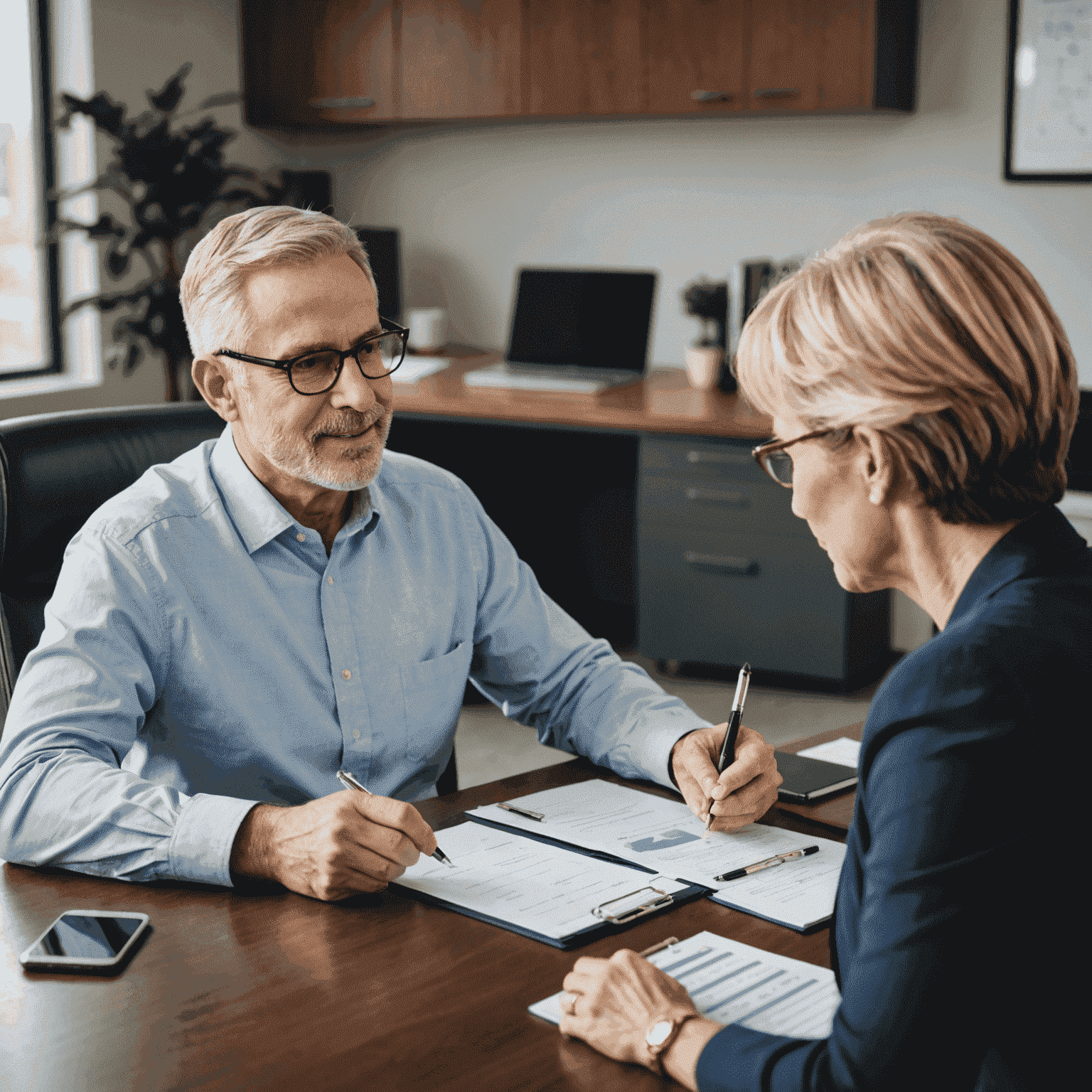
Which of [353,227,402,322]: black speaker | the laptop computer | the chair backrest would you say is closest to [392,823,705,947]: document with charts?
the chair backrest

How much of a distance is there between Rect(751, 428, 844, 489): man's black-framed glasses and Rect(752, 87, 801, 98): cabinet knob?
10.1 feet

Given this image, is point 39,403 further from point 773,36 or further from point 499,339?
point 773,36

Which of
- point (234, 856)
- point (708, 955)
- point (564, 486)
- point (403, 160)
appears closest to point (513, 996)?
point (708, 955)

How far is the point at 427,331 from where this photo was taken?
15.3 feet

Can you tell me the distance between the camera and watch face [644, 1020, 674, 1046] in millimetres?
917

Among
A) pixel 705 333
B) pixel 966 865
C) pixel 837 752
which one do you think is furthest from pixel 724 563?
pixel 966 865

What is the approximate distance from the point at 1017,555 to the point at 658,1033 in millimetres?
400

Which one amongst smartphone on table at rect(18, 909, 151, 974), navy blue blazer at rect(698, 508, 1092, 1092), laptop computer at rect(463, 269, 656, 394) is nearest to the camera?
navy blue blazer at rect(698, 508, 1092, 1092)

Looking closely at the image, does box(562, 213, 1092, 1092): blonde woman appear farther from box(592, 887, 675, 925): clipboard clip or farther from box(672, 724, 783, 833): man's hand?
box(672, 724, 783, 833): man's hand

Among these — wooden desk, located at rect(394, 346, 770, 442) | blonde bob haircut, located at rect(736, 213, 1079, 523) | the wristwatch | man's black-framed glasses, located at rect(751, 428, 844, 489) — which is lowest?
the wristwatch

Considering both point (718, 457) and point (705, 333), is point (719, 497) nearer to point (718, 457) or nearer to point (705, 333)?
point (718, 457)

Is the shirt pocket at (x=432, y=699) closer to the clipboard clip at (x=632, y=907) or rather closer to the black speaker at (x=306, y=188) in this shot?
the clipboard clip at (x=632, y=907)

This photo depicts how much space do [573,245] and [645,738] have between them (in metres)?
3.35

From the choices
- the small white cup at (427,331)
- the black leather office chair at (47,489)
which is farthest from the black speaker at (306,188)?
the black leather office chair at (47,489)
